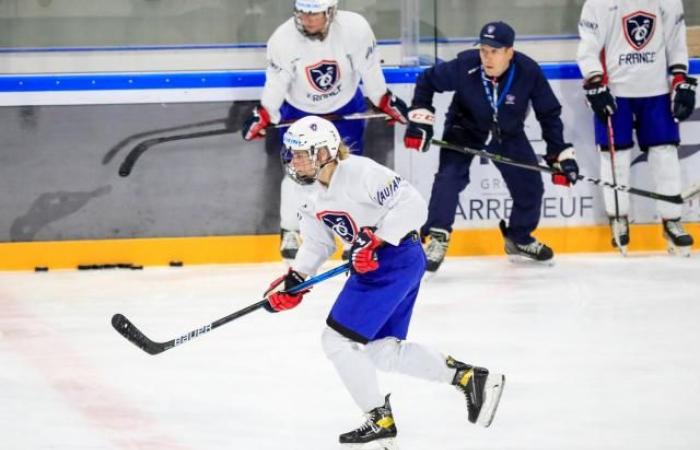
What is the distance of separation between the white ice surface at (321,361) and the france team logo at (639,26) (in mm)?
1042

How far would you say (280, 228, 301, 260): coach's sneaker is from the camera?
20.6ft

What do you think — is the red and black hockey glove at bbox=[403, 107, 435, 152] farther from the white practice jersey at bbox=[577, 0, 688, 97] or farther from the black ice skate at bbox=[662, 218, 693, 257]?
the black ice skate at bbox=[662, 218, 693, 257]

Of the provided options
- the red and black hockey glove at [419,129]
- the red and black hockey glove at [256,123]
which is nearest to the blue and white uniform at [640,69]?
the red and black hockey glove at [419,129]

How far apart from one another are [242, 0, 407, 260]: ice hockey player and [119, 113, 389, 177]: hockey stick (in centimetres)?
3

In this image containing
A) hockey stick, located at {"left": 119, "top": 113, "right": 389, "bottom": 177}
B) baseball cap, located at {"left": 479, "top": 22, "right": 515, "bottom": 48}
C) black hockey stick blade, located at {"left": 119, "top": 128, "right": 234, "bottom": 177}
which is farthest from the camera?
black hockey stick blade, located at {"left": 119, "top": 128, "right": 234, "bottom": 177}

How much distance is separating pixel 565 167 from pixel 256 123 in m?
1.39

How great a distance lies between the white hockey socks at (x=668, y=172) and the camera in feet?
21.3

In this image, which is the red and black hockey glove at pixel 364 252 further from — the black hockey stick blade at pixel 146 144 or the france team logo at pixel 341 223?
the black hockey stick blade at pixel 146 144

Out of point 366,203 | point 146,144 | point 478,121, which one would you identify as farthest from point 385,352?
point 146,144

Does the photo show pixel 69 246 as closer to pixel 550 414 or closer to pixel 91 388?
pixel 91 388

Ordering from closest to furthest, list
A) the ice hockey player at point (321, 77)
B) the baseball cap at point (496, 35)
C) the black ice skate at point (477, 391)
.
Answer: the black ice skate at point (477, 391), the baseball cap at point (496, 35), the ice hockey player at point (321, 77)

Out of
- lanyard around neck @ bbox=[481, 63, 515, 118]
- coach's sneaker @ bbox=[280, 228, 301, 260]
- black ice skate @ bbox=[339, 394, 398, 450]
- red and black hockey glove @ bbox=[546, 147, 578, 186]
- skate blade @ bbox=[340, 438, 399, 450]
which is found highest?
lanyard around neck @ bbox=[481, 63, 515, 118]

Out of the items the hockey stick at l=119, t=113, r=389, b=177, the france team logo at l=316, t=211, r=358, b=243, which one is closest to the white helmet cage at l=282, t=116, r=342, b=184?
the france team logo at l=316, t=211, r=358, b=243

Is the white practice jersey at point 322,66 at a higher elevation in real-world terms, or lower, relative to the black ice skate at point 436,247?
higher
